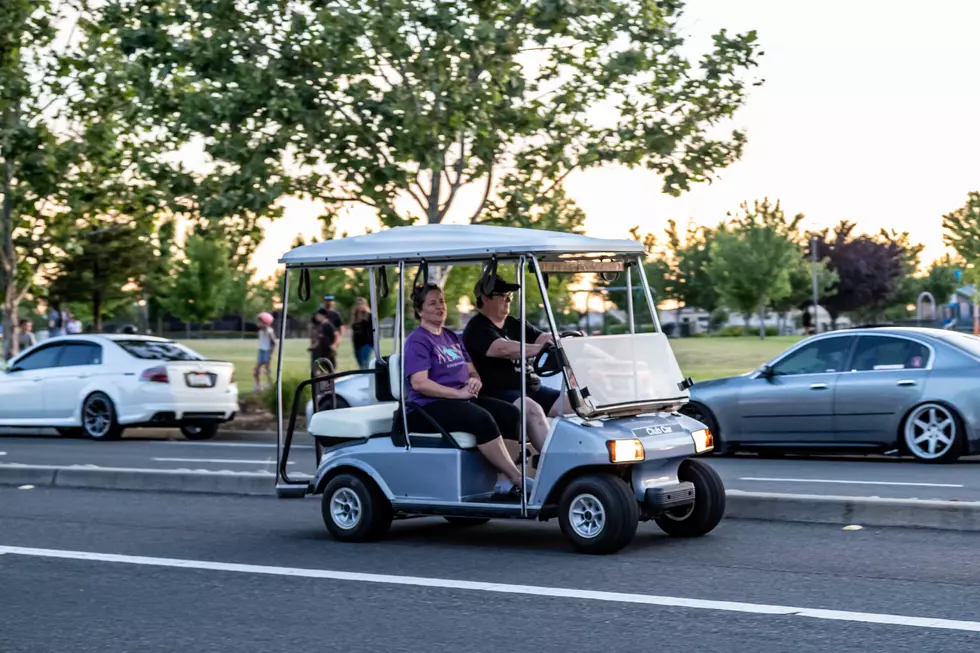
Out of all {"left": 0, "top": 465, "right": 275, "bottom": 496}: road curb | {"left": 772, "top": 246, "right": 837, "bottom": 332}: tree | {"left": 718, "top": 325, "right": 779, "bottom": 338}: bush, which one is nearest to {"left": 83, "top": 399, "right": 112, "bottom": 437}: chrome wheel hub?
{"left": 0, "top": 465, "right": 275, "bottom": 496}: road curb

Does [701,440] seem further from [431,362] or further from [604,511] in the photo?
[431,362]

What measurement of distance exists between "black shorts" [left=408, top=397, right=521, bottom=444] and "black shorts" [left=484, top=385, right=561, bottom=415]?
16cm

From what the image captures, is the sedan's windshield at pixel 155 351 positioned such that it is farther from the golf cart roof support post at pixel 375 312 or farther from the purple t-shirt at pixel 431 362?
the purple t-shirt at pixel 431 362

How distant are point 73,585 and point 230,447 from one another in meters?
12.1

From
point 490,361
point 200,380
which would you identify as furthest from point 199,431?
point 490,361

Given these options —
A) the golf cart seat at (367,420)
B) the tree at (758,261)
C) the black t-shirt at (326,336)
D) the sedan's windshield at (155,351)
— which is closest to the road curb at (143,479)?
the golf cart seat at (367,420)

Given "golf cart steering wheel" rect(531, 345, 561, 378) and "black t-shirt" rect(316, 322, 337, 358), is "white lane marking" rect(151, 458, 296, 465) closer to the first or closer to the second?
"black t-shirt" rect(316, 322, 337, 358)

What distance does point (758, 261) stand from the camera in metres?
88.0

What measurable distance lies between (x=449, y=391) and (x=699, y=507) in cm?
172

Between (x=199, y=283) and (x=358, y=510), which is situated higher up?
(x=199, y=283)

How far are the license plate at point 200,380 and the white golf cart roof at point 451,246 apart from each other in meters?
12.0

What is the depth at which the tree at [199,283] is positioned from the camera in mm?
105500

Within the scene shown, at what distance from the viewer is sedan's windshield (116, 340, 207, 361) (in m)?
21.8

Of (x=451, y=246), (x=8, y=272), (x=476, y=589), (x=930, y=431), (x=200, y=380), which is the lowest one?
(x=476, y=589)
